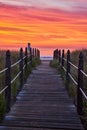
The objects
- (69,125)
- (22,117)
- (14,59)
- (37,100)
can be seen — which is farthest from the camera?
(14,59)

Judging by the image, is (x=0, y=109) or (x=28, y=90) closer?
(x=0, y=109)

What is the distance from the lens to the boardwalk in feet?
37.7

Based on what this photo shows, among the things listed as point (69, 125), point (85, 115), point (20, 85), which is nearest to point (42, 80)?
point (20, 85)

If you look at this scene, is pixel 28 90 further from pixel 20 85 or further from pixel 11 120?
pixel 11 120

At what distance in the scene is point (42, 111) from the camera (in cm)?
1347

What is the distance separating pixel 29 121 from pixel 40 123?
1.20 ft

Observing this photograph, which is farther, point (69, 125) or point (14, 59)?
point (14, 59)

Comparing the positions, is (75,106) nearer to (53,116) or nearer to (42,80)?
(53,116)

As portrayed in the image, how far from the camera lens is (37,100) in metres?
15.6

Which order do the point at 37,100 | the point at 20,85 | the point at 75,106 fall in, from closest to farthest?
the point at 75,106 → the point at 37,100 → the point at 20,85

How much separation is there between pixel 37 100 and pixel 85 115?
2.93 meters

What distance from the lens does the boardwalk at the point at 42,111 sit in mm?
11477

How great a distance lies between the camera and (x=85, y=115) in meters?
13.1

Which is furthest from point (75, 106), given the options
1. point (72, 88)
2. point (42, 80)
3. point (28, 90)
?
point (42, 80)
